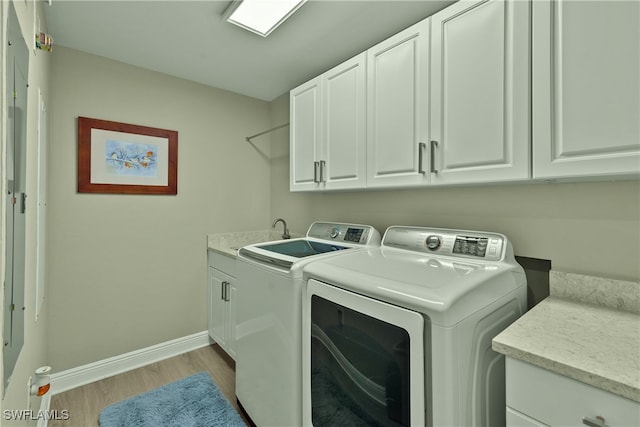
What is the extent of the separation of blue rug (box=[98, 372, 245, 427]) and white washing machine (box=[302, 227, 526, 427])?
2.73 feet

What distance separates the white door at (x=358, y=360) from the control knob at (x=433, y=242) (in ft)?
2.21

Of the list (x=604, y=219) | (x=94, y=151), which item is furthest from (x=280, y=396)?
(x=94, y=151)

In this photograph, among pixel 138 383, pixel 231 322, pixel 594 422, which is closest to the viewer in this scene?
pixel 594 422

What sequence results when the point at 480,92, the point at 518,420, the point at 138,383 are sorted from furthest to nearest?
the point at 138,383 → the point at 480,92 → the point at 518,420

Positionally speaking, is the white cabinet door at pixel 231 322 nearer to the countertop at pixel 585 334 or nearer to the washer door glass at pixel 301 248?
the washer door glass at pixel 301 248

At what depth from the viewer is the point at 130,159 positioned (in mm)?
2361

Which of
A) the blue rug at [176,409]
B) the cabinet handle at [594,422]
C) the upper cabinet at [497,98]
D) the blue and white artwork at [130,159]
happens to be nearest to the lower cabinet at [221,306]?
the blue rug at [176,409]

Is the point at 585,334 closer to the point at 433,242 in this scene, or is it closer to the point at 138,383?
the point at 433,242

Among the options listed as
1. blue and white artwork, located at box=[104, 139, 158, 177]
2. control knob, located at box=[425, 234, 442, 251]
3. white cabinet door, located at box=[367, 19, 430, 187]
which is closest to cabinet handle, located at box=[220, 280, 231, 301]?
blue and white artwork, located at box=[104, 139, 158, 177]

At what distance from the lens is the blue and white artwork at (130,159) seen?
7.45 feet

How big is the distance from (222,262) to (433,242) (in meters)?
1.72

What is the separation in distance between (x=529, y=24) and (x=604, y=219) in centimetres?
85

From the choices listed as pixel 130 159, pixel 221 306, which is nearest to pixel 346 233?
pixel 221 306

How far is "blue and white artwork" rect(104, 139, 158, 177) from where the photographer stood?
227 centimetres
